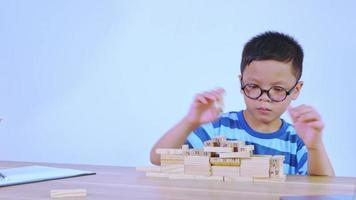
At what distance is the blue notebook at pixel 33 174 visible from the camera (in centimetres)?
98

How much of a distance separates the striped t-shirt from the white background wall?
0.93ft

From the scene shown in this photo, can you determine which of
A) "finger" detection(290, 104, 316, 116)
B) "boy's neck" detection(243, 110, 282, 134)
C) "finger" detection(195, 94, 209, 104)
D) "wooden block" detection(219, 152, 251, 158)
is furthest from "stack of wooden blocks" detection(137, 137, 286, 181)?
"boy's neck" detection(243, 110, 282, 134)

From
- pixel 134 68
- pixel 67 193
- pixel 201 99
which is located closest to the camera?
pixel 67 193

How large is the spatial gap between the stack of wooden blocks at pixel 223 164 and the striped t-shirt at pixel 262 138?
1.25 feet

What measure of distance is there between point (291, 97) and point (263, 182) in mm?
603

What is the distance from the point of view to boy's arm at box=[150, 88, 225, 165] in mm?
1319

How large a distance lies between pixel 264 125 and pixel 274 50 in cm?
21

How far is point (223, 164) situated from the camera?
1019 millimetres

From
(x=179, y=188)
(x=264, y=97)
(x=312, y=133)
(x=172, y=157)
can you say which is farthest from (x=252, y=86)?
(x=179, y=188)

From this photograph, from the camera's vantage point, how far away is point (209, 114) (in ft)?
4.42

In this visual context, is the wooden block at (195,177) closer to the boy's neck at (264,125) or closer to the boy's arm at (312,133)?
the boy's arm at (312,133)

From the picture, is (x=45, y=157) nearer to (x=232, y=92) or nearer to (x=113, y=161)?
(x=113, y=161)

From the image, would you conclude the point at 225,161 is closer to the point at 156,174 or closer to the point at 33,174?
the point at 156,174

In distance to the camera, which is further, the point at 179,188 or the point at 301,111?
the point at 301,111
